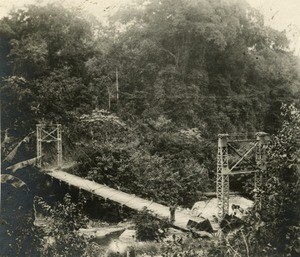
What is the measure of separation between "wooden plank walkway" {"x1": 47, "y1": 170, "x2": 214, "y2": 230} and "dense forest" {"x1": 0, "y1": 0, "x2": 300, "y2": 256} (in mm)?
1380

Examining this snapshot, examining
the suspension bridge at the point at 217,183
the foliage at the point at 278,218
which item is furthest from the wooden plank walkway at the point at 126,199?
the foliage at the point at 278,218

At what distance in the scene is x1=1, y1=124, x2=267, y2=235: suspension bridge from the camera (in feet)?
30.7

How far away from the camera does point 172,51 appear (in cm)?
1906

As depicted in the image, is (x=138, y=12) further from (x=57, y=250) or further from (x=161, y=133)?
(x=57, y=250)

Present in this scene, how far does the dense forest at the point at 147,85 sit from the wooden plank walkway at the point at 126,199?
1380 mm

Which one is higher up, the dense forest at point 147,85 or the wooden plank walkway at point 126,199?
the dense forest at point 147,85

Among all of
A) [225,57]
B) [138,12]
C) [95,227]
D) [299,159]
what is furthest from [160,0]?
[299,159]

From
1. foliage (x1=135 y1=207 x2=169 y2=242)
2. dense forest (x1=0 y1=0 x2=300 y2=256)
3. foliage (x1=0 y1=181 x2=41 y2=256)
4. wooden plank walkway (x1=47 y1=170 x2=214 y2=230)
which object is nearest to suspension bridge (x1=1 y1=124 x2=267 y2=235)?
wooden plank walkway (x1=47 y1=170 x2=214 y2=230)

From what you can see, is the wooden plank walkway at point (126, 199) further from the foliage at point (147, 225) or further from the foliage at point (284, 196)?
the foliage at point (284, 196)

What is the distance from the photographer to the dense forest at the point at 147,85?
15945mm

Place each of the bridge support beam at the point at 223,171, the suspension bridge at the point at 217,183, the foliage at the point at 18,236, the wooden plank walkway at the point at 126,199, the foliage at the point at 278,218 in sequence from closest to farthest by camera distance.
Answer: the foliage at the point at 278,218 → the foliage at the point at 18,236 → the suspension bridge at the point at 217,183 → the bridge support beam at the point at 223,171 → the wooden plank walkway at the point at 126,199

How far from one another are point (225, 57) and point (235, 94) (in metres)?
1.85

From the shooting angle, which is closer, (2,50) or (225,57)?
(2,50)

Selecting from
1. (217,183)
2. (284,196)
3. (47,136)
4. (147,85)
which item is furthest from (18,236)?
(147,85)
